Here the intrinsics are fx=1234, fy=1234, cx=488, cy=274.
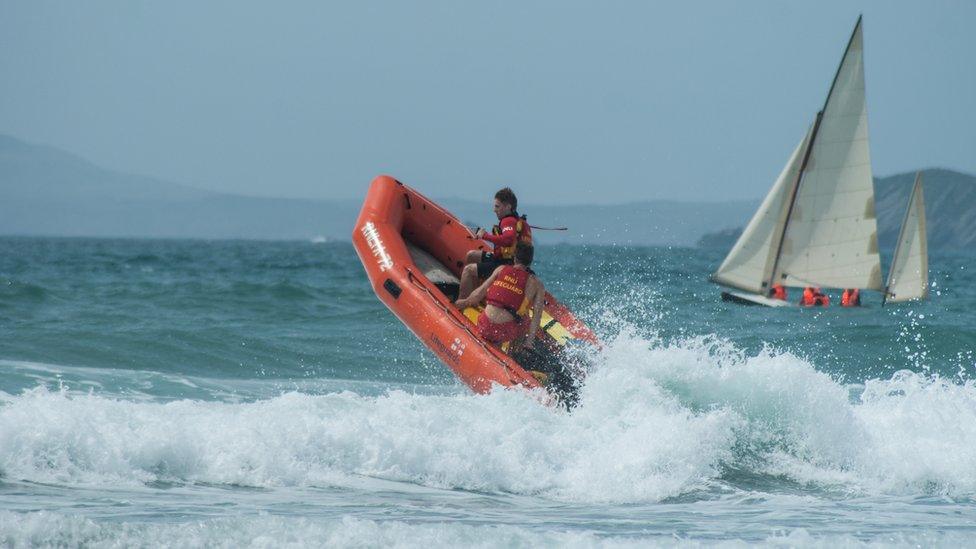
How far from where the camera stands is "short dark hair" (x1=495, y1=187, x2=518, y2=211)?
9438mm

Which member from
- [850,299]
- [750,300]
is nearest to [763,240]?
[750,300]

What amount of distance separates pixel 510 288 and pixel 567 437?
128 centimetres

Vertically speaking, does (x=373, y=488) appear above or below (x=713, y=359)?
below

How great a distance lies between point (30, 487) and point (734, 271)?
1608 cm

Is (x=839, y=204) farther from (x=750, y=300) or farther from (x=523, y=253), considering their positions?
(x=523, y=253)

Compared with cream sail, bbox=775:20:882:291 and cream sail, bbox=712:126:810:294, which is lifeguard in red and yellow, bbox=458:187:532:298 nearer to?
cream sail, bbox=775:20:882:291

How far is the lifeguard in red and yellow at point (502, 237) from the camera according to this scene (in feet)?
30.9

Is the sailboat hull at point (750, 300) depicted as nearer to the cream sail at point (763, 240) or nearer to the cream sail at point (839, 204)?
the cream sail at point (763, 240)

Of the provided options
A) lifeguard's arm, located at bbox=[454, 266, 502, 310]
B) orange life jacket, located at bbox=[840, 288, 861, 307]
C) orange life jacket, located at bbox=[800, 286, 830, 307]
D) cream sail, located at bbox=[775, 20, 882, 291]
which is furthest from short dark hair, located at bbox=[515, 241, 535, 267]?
orange life jacket, located at bbox=[840, 288, 861, 307]

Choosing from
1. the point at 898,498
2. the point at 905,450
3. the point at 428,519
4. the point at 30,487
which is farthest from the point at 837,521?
the point at 30,487

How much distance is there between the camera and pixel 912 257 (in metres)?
22.1

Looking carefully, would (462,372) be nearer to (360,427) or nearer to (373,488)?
(360,427)

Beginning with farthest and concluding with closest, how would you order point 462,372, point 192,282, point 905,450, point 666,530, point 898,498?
point 192,282 → point 462,372 → point 905,450 → point 898,498 → point 666,530

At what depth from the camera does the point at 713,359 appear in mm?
→ 8570
